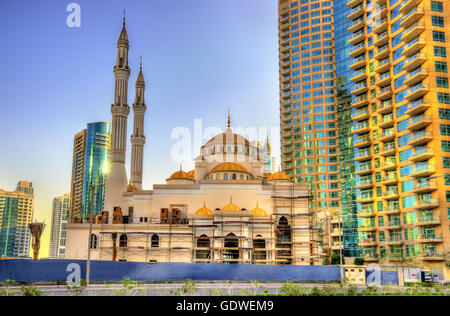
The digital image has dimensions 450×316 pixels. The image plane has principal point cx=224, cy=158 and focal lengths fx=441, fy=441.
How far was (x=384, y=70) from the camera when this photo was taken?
70.3 m

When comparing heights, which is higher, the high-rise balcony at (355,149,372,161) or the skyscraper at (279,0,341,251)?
the skyscraper at (279,0,341,251)

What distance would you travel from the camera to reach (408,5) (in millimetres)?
64375

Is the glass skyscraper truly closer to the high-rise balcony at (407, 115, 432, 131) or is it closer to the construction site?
the construction site

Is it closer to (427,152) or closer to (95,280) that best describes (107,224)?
(95,280)

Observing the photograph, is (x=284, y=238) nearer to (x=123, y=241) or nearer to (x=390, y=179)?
(x=390, y=179)

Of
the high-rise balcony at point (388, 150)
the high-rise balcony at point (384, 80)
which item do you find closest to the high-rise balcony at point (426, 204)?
the high-rise balcony at point (388, 150)

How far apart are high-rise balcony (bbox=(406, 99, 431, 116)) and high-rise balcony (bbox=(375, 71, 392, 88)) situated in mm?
7293

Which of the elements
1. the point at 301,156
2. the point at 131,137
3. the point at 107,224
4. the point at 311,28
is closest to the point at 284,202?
the point at 107,224

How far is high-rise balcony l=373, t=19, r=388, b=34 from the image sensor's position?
232 ft

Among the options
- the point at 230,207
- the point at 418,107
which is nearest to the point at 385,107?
the point at 418,107

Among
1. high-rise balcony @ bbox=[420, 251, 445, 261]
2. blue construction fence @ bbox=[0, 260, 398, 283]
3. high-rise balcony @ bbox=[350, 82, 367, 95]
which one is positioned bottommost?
blue construction fence @ bbox=[0, 260, 398, 283]

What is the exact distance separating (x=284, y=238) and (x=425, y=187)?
20.4m

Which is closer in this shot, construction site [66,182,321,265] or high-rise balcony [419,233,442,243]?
high-rise balcony [419,233,442,243]

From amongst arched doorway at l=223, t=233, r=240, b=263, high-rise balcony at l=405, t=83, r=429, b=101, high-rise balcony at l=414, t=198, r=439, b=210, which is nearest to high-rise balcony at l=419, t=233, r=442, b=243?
high-rise balcony at l=414, t=198, r=439, b=210
